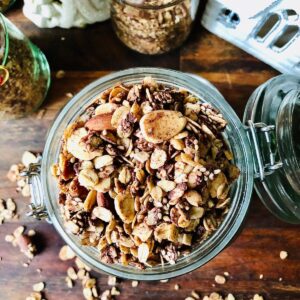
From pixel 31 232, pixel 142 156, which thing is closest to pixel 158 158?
pixel 142 156

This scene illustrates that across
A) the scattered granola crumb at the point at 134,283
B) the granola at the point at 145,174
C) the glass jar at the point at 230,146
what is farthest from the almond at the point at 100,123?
the scattered granola crumb at the point at 134,283

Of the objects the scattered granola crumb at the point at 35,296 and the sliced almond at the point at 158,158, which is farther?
the scattered granola crumb at the point at 35,296

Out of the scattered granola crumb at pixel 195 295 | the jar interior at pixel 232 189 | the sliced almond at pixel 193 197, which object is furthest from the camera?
the scattered granola crumb at pixel 195 295

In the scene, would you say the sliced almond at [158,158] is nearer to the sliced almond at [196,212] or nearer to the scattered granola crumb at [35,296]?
the sliced almond at [196,212]

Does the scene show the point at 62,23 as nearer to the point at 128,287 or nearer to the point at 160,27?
the point at 160,27

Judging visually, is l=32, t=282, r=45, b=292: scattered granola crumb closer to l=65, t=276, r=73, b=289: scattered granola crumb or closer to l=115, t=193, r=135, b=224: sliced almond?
l=65, t=276, r=73, b=289: scattered granola crumb

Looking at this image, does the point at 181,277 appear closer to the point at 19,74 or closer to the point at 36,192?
the point at 36,192

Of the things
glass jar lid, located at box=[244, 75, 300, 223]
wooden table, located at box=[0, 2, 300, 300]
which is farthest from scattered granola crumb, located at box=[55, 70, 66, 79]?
glass jar lid, located at box=[244, 75, 300, 223]
